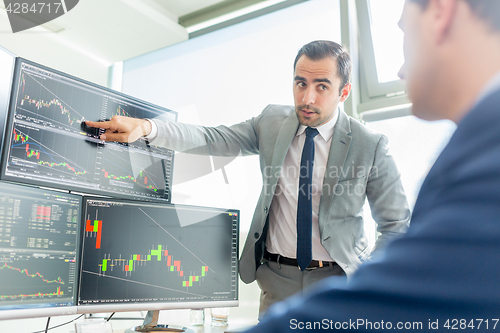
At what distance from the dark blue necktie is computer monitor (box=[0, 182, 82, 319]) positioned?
0.79 metres

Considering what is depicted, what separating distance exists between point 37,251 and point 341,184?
1076 millimetres

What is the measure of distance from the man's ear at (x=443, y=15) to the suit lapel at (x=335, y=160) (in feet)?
3.97

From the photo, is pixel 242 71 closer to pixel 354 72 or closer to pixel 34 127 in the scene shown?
pixel 354 72

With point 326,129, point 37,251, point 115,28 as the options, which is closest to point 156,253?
point 37,251

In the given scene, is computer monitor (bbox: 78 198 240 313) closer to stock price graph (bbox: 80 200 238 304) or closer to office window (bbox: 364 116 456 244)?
stock price graph (bbox: 80 200 238 304)

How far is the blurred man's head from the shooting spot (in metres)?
0.33

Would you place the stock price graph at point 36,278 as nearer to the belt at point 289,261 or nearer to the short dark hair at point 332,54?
the belt at point 289,261

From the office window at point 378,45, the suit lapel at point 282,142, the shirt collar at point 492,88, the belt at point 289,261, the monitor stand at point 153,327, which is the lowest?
the monitor stand at point 153,327

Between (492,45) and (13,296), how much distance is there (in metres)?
1.23

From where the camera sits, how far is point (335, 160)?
1.60m

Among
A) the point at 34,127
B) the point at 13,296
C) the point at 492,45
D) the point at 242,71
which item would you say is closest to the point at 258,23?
the point at 242,71

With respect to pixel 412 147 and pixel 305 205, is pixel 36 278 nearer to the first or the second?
pixel 305 205

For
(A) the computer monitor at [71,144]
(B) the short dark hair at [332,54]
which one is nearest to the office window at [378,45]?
(B) the short dark hair at [332,54]

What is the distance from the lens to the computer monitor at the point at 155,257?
1.32m
